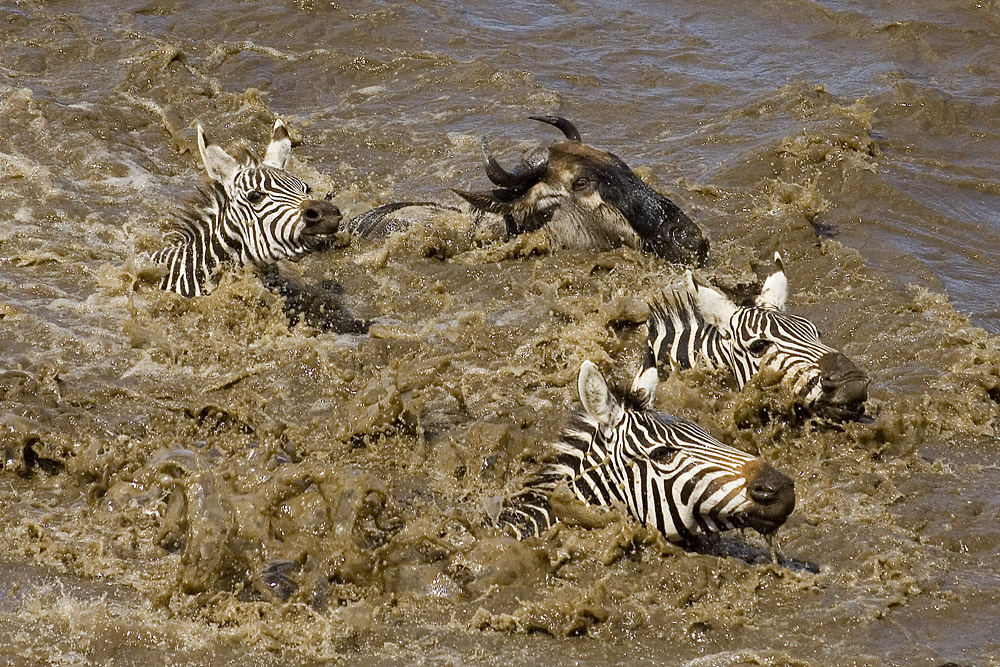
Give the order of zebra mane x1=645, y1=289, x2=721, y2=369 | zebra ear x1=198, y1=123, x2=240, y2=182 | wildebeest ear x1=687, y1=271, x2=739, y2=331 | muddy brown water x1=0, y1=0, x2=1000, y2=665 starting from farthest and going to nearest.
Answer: zebra ear x1=198, y1=123, x2=240, y2=182 < zebra mane x1=645, y1=289, x2=721, y2=369 < wildebeest ear x1=687, y1=271, x2=739, y2=331 < muddy brown water x1=0, y1=0, x2=1000, y2=665

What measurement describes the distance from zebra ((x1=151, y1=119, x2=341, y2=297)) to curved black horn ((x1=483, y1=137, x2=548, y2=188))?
6.30 ft

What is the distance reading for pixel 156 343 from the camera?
9.33 meters

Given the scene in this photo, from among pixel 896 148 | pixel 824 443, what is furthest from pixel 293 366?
pixel 896 148

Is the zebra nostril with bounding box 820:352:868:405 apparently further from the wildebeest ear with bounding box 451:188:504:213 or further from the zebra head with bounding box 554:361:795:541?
the wildebeest ear with bounding box 451:188:504:213

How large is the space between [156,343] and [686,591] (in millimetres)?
4877

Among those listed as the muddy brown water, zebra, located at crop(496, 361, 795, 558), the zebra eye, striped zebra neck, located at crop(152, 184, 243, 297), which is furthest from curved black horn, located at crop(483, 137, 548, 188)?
the zebra eye

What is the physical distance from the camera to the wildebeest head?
10.5 metres

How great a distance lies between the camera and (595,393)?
591cm

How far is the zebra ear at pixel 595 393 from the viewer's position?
587 centimetres

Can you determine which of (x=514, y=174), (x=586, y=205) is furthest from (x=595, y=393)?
(x=514, y=174)

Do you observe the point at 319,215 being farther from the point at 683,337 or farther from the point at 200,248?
the point at 683,337

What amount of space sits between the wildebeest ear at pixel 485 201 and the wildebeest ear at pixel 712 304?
3.38m

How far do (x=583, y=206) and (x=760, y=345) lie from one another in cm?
337

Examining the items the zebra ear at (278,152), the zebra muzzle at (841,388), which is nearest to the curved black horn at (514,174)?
the zebra ear at (278,152)
